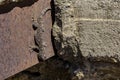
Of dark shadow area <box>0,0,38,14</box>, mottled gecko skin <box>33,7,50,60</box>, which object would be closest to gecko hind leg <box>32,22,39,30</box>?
mottled gecko skin <box>33,7,50,60</box>

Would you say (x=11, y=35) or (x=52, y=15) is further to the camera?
(x=52, y=15)

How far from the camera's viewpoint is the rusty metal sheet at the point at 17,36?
1.42 metres

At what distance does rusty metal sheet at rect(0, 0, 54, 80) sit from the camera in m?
1.42

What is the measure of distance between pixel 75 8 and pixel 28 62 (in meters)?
0.40

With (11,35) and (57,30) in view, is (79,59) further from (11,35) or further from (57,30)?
(11,35)

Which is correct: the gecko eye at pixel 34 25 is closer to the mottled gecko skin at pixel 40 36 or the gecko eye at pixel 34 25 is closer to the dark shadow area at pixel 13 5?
the mottled gecko skin at pixel 40 36

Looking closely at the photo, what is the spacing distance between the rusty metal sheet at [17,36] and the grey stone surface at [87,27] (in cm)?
14

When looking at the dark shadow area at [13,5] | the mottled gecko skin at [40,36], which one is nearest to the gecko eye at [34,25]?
the mottled gecko skin at [40,36]

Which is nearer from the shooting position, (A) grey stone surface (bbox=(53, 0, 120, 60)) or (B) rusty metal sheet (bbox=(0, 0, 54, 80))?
(B) rusty metal sheet (bbox=(0, 0, 54, 80))

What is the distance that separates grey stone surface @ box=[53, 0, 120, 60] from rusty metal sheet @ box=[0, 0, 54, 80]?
5.7 inches

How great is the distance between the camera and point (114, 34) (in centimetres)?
162

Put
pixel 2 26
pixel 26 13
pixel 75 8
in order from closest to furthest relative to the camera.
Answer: pixel 2 26 < pixel 26 13 < pixel 75 8

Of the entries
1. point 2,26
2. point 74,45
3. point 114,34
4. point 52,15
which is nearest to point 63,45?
point 74,45

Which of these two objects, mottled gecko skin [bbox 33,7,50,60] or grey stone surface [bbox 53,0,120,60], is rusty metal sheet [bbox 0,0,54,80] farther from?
grey stone surface [bbox 53,0,120,60]
